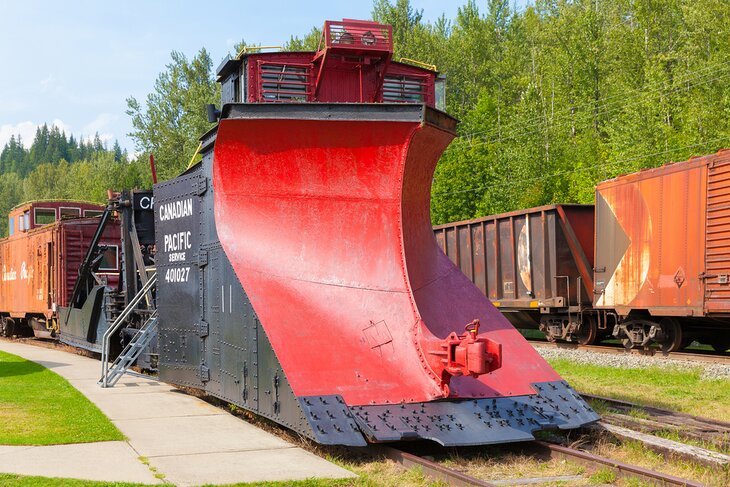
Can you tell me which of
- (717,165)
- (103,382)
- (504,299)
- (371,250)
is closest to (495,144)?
(504,299)

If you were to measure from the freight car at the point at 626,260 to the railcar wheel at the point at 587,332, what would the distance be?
0.08 ft

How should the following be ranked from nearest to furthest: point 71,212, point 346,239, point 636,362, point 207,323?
point 346,239
point 207,323
point 636,362
point 71,212

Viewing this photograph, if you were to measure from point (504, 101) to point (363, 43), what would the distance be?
40.5m

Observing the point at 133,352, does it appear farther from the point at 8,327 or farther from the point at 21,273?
the point at 8,327

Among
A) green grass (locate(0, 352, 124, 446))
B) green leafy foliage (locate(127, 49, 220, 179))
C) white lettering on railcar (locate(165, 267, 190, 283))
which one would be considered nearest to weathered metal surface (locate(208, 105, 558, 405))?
white lettering on railcar (locate(165, 267, 190, 283))

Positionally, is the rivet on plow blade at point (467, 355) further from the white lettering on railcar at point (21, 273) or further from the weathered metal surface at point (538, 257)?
the white lettering on railcar at point (21, 273)

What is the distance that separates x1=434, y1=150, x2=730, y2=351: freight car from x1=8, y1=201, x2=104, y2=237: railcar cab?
10607 mm

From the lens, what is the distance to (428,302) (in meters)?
8.30

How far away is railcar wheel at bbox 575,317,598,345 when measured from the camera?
1869cm

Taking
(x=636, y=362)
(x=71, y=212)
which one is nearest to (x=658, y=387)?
(x=636, y=362)

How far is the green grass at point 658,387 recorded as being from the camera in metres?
10.4

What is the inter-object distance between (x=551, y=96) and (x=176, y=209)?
1456 inches

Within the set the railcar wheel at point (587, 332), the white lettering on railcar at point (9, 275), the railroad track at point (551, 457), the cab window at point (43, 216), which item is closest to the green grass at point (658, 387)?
the railroad track at point (551, 457)

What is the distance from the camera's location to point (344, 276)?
318 inches
